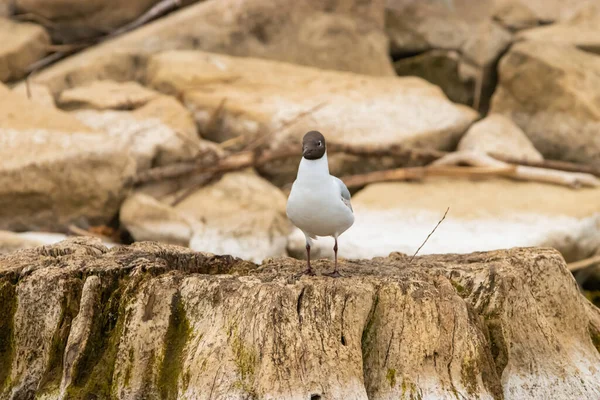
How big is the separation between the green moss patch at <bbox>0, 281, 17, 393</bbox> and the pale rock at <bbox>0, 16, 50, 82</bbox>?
8719mm

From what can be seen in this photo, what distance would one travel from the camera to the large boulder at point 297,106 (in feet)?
37.9

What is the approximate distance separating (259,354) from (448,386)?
1.05m

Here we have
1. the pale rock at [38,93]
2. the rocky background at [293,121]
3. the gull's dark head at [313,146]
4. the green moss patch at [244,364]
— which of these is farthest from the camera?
the pale rock at [38,93]

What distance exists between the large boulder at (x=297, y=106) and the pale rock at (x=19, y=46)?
6.44 ft

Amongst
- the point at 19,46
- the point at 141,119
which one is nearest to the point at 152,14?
the point at 19,46

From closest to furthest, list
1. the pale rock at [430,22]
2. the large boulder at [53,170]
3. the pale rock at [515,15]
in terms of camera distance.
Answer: the large boulder at [53,170], the pale rock at [430,22], the pale rock at [515,15]

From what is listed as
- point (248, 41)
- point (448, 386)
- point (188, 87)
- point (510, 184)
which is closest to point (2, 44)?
point (188, 87)

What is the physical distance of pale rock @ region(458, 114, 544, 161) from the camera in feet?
38.6

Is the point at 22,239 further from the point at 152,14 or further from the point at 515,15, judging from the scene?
the point at 515,15

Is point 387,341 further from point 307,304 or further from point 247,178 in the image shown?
point 247,178

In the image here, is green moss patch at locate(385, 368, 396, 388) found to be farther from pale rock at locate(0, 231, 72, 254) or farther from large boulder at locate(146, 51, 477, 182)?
large boulder at locate(146, 51, 477, 182)

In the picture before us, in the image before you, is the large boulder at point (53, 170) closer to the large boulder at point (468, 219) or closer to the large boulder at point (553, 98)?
the large boulder at point (468, 219)

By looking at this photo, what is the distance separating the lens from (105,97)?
1159 cm

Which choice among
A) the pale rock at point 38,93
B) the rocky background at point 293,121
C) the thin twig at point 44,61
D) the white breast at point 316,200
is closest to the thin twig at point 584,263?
the rocky background at point 293,121
